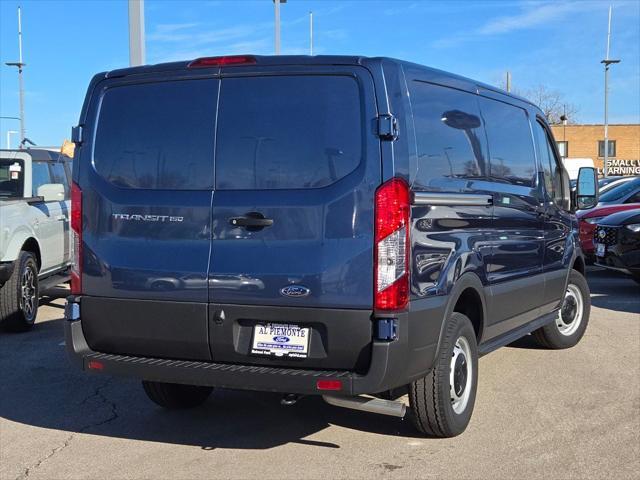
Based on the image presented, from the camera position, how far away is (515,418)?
16.8 ft

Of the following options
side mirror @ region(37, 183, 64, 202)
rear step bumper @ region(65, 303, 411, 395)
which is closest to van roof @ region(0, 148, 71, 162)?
side mirror @ region(37, 183, 64, 202)

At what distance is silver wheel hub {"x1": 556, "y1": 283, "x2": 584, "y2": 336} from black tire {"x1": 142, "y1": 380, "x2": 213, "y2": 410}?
12.2 feet

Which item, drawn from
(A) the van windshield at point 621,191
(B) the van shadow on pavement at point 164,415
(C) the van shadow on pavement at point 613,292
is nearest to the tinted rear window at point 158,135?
(B) the van shadow on pavement at point 164,415

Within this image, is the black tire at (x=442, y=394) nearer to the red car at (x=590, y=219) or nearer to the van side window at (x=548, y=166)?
the van side window at (x=548, y=166)

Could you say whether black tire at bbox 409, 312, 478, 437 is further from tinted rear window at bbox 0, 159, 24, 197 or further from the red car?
the red car

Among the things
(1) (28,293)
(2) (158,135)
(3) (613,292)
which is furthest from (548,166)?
(1) (28,293)

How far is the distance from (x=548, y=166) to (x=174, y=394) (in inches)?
145

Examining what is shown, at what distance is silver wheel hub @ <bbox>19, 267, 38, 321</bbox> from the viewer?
26.7ft

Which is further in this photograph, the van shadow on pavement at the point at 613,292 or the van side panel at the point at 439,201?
the van shadow on pavement at the point at 613,292

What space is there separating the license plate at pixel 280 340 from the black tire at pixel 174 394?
4.81ft

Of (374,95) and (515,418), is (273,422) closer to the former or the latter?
(515,418)

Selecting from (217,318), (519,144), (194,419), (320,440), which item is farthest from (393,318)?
(519,144)

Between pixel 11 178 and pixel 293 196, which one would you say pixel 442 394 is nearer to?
pixel 293 196

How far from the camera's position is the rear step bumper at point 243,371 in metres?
3.80
